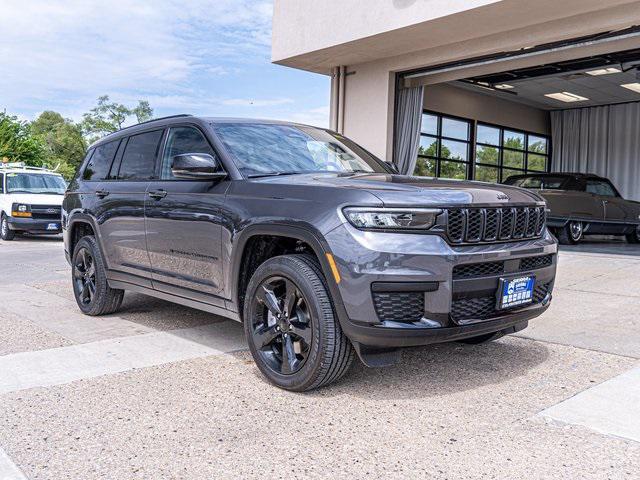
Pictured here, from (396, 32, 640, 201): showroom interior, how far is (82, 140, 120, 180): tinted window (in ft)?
31.8

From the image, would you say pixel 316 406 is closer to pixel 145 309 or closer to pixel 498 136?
pixel 145 309

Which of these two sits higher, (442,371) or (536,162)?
(536,162)

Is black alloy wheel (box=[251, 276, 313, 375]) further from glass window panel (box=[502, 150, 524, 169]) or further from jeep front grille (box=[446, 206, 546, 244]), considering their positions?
glass window panel (box=[502, 150, 524, 169])

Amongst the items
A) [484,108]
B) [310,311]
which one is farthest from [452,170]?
[310,311]

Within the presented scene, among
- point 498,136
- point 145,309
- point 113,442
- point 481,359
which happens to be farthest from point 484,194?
point 498,136

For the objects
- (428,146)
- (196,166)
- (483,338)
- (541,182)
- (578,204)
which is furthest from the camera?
(428,146)

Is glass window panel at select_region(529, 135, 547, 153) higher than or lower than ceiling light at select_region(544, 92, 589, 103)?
lower

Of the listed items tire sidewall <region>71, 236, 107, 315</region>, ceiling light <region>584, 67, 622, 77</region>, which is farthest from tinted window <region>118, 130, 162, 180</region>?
ceiling light <region>584, 67, 622, 77</region>

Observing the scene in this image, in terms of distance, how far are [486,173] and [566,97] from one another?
12.2ft

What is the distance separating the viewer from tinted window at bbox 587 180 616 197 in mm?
14211

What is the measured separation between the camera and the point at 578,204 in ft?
45.7

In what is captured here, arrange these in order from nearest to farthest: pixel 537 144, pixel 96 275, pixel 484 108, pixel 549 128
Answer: pixel 96 275, pixel 484 108, pixel 537 144, pixel 549 128

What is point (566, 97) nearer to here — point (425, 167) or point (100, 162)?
point (425, 167)

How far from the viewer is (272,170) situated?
435 centimetres
